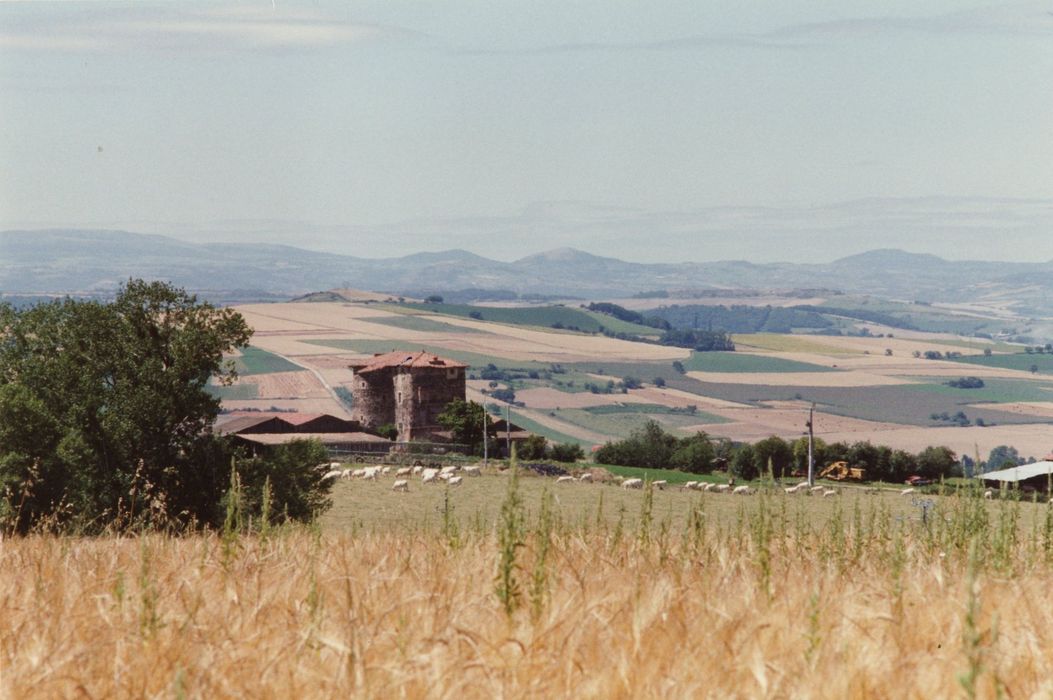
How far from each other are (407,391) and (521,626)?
12691cm

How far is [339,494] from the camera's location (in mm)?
63969

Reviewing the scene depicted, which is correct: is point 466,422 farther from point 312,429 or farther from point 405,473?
point 405,473

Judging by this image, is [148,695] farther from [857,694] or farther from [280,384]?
[280,384]

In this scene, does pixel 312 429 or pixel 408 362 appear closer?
pixel 312 429

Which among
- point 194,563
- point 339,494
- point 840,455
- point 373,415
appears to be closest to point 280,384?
point 373,415

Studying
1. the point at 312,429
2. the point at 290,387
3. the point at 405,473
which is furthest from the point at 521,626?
the point at 290,387

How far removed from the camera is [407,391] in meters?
132

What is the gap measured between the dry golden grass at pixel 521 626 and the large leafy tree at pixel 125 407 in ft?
107

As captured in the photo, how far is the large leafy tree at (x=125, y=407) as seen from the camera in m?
40.4

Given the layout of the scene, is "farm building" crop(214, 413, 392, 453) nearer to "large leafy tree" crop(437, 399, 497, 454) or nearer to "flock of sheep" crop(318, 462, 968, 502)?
"large leafy tree" crop(437, 399, 497, 454)

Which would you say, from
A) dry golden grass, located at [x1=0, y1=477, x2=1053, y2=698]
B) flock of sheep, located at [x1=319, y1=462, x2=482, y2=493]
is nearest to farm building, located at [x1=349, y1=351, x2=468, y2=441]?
flock of sheep, located at [x1=319, y1=462, x2=482, y2=493]

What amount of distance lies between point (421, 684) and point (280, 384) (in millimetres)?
192445

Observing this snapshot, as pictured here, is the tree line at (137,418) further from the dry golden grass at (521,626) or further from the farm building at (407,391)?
the farm building at (407,391)

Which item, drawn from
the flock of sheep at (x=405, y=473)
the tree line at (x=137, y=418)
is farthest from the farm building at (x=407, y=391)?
the tree line at (x=137, y=418)
